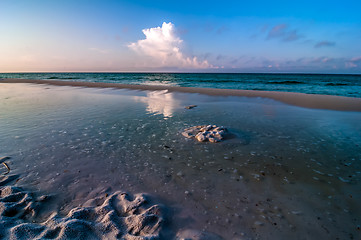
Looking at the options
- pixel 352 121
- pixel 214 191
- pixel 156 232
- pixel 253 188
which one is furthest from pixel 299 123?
pixel 156 232

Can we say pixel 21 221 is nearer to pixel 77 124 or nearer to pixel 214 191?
pixel 214 191

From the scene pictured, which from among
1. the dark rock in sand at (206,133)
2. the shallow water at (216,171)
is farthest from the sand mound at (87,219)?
the dark rock in sand at (206,133)

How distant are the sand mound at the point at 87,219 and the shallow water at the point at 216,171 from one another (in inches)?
8.9

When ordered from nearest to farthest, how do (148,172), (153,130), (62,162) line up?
(148,172) < (62,162) < (153,130)

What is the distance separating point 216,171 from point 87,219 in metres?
2.32

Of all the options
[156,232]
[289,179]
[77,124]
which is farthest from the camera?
[77,124]

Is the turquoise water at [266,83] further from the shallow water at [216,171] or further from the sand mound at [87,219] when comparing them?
the sand mound at [87,219]

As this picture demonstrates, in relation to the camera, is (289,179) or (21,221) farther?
(289,179)

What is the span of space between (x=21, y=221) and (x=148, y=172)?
6.18ft

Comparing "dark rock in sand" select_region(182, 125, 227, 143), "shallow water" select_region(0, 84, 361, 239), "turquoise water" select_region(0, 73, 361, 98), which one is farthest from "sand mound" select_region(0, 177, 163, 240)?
"turquoise water" select_region(0, 73, 361, 98)

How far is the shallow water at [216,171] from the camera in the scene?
238cm

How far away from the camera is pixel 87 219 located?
2.27 meters

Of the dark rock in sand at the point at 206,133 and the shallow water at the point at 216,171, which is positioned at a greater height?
the dark rock in sand at the point at 206,133

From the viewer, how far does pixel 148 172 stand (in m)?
3.50
